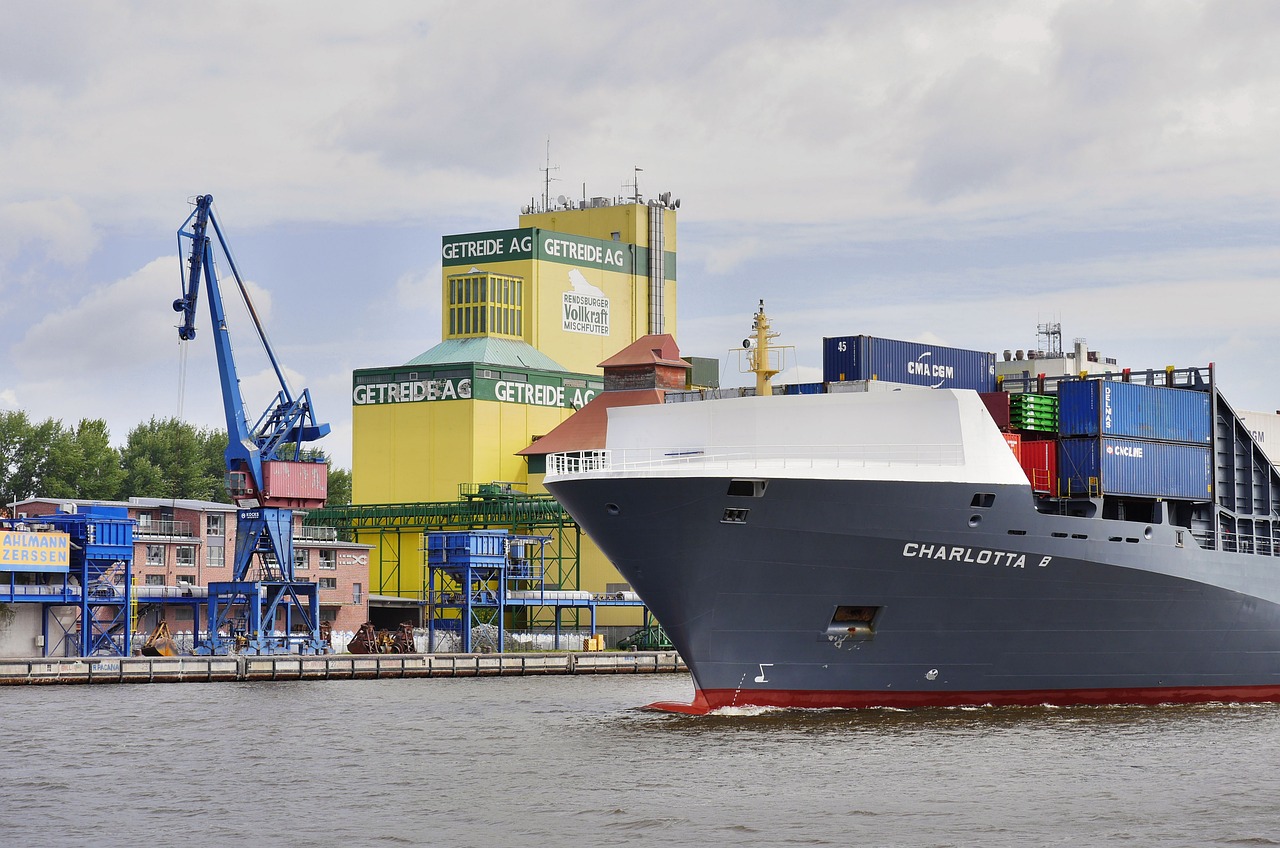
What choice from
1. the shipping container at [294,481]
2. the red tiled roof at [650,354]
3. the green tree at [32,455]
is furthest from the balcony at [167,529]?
the green tree at [32,455]

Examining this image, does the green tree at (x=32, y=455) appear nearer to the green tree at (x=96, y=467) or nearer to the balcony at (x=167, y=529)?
the green tree at (x=96, y=467)

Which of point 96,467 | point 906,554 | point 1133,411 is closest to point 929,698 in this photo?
point 906,554

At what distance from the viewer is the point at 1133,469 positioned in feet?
156

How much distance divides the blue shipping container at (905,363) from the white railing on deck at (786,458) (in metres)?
4.01

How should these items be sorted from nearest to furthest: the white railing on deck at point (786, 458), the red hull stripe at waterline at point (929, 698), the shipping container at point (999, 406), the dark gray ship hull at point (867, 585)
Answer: the dark gray ship hull at point (867, 585) < the white railing on deck at point (786, 458) < the red hull stripe at waterline at point (929, 698) < the shipping container at point (999, 406)

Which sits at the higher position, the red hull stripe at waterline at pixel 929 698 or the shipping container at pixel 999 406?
the shipping container at pixel 999 406

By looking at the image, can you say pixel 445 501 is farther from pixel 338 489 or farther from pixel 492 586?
pixel 338 489

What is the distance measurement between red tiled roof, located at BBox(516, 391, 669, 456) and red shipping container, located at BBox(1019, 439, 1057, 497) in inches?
1722

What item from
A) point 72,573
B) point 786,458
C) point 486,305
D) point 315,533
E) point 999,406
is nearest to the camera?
point 786,458

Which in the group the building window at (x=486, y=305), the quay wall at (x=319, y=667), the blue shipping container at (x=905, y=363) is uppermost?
the building window at (x=486, y=305)

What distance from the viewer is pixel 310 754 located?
40062mm

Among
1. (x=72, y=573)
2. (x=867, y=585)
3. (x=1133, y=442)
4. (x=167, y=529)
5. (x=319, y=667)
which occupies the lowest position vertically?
(x=319, y=667)

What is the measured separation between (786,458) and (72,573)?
1545 inches

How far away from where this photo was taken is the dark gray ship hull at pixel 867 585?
41.6 m
